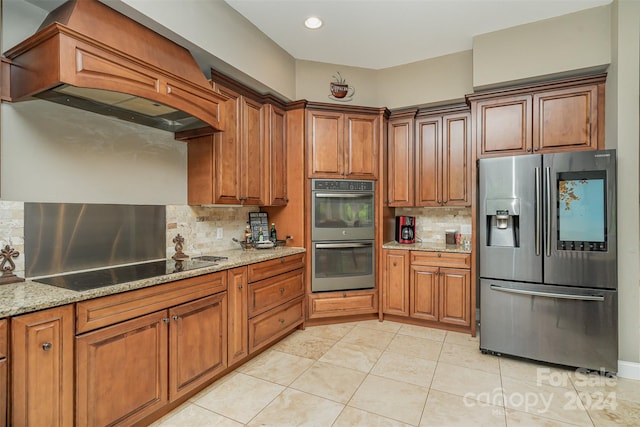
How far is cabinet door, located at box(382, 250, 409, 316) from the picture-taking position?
3633mm

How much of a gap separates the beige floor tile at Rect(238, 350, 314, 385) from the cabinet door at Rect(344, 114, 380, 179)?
1.98 metres

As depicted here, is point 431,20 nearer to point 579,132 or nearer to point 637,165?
point 579,132

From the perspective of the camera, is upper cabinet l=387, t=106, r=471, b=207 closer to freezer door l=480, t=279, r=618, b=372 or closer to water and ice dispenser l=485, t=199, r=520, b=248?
water and ice dispenser l=485, t=199, r=520, b=248

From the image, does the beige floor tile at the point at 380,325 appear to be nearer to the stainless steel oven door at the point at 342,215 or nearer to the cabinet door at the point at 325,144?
the stainless steel oven door at the point at 342,215

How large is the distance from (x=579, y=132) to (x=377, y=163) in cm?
187

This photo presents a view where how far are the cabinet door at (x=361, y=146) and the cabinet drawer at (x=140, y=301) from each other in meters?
1.98

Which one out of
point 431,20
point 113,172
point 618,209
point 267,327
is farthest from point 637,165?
point 113,172

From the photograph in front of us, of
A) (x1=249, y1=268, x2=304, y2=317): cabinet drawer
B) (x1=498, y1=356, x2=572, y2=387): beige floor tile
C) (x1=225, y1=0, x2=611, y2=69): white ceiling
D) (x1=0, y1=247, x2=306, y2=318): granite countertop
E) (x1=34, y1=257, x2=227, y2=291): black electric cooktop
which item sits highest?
(x1=225, y1=0, x2=611, y2=69): white ceiling

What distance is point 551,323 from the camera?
2660mm

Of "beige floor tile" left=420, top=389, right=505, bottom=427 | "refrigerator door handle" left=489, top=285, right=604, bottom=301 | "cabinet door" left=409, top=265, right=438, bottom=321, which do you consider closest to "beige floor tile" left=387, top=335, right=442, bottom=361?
"cabinet door" left=409, top=265, right=438, bottom=321

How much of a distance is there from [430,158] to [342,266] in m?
1.62

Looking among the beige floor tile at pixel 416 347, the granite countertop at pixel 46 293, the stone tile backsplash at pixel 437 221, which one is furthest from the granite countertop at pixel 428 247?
the granite countertop at pixel 46 293

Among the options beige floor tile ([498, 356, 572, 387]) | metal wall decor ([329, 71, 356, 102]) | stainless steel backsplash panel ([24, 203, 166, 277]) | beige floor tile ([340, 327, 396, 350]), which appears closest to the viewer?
stainless steel backsplash panel ([24, 203, 166, 277])

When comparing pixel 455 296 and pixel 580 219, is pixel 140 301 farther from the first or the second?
pixel 580 219
